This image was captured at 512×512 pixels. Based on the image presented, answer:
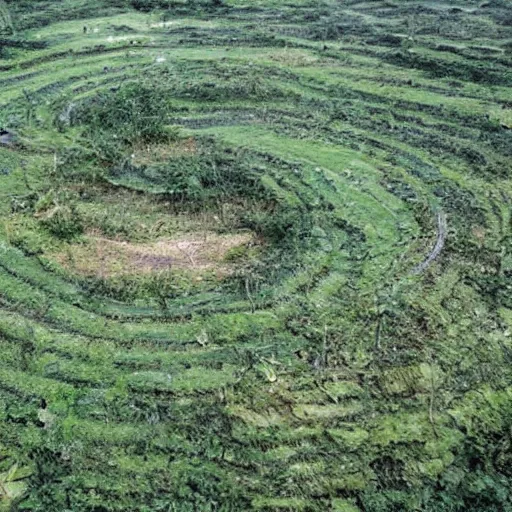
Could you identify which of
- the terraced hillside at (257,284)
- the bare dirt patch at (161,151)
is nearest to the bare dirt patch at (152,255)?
the terraced hillside at (257,284)

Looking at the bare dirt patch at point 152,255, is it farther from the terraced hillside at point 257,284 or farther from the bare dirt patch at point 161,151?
the bare dirt patch at point 161,151

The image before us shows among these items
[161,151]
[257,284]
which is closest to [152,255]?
[257,284]

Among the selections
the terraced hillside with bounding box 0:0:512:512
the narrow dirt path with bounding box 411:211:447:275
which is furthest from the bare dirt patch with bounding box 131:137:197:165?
the narrow dirt path with bounding box 411:211:447:275

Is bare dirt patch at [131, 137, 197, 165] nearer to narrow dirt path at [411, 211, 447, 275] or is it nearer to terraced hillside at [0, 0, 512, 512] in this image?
terraced hillside at [0, 0, 512, 512]

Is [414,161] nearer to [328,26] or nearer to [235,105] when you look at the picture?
[235,105]

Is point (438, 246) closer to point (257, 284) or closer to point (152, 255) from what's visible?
point (257, 284)
